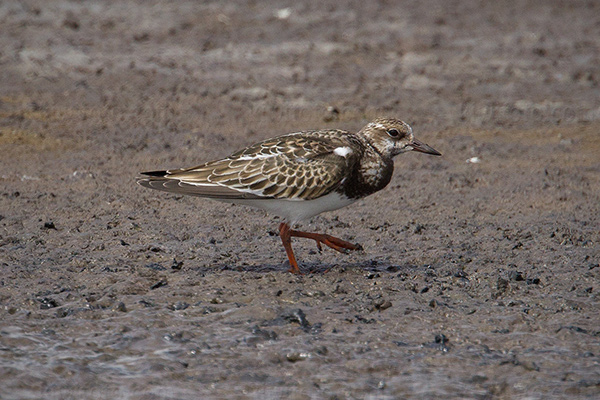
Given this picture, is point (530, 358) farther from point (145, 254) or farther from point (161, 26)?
point (161, 26)

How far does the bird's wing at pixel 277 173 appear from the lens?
7.95m

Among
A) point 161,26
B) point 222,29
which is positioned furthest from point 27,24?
point 222,29

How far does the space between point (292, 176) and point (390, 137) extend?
111 cm

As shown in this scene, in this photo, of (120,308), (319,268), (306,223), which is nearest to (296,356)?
(120,308)

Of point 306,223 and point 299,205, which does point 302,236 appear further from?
point 306,223

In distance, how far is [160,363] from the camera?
661cm

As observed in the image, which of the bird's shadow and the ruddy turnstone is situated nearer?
the ruddy turnstone

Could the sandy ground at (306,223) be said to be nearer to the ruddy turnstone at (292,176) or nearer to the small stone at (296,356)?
the small stone at (296,356)

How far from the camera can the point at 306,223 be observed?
973 centimetres

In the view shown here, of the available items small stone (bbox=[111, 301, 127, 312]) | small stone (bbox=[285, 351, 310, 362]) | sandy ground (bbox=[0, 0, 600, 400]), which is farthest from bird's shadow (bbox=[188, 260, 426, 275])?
small stone (bbox=[285, 351, 310, 362])

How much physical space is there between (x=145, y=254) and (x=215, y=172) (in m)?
1.20

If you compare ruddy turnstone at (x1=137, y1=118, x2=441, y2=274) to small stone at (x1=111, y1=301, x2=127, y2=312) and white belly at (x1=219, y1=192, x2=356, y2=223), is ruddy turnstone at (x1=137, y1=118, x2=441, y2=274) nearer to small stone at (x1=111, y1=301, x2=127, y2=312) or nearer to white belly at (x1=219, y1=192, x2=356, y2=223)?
white belly at (x1=219, y1=192, x2=356, y2=223)

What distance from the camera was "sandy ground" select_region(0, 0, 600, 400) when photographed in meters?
6.64

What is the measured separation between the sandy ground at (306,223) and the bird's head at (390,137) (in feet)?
3.74
